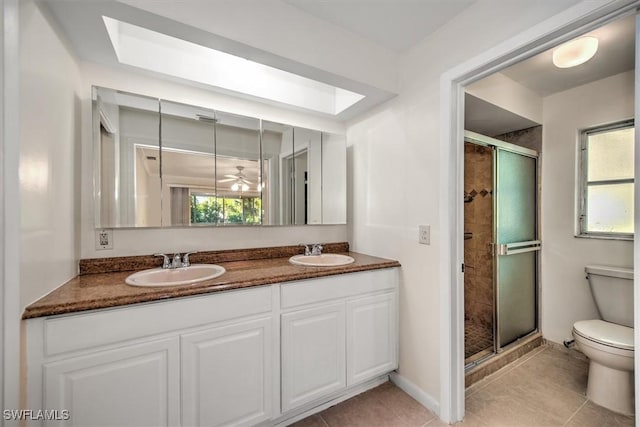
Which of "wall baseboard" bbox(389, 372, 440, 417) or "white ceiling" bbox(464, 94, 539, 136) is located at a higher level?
"white ceiling" bbox(464, 94, 539, 136)

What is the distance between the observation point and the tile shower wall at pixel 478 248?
2264 millimetres

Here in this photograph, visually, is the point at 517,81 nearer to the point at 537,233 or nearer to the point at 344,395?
the point at 537,233

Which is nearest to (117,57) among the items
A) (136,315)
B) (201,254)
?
(201,254)

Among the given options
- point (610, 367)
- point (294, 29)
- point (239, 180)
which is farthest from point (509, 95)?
point (239, 180)

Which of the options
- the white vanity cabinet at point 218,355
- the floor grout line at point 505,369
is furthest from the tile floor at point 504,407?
the white vanity cabinet at point 218,355

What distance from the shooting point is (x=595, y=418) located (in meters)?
1.51

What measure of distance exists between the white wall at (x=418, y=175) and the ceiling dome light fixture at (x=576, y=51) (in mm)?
630

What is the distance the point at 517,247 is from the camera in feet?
7.41

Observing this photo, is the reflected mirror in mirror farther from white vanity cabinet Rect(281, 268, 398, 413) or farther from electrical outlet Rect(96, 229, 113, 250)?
white vanity cabinet Rect(281, 268, 398, 413)

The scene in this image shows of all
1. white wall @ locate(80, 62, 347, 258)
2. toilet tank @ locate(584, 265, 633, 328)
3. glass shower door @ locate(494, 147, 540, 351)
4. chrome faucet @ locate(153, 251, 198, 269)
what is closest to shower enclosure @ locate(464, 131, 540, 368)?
glass shower door @ locate(494, 147, 540, 351)

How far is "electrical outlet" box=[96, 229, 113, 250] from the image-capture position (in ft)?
4.86

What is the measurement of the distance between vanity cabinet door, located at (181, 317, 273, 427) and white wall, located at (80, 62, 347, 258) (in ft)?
2.28

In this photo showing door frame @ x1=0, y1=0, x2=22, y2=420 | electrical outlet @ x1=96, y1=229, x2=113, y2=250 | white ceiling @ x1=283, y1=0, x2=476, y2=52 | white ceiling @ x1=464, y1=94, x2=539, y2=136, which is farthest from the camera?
white ceiling @ x1=464, y1=94, x2=539, y2=136

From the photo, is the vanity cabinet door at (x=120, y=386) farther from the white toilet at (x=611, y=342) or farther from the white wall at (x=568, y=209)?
the white wall at (x=568, y=209)
